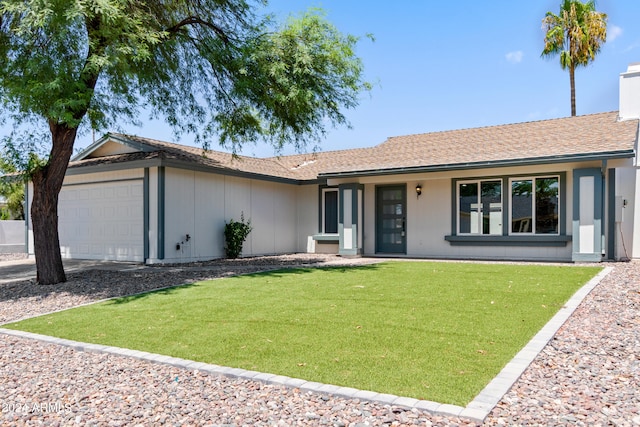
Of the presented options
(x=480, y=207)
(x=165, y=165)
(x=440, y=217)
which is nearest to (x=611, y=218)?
(x=480, y=207)

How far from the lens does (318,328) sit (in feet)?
17.8

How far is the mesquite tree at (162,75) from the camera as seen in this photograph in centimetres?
805

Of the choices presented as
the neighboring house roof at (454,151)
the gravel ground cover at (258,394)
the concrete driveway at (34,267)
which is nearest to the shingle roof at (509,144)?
the neighboring house roof at (454,151)

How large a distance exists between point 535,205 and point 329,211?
717 cm

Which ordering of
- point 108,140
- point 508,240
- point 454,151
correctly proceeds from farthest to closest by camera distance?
point 108,140, point 454,151, point 508,240

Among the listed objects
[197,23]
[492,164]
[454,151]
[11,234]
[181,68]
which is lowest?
[11,234]

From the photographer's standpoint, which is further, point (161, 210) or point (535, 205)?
point (161, 210)

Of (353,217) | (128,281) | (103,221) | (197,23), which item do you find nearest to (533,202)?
(353,217)

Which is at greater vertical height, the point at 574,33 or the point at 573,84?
the point at 574,33

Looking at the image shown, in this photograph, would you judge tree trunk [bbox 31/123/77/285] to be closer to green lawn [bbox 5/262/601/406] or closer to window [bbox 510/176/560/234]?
green lawn [bbox 5/262/601/406]

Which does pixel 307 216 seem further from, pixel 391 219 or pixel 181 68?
pixel 181 68

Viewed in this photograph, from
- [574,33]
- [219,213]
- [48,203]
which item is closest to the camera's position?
[48,203]

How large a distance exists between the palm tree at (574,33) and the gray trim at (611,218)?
568 inches

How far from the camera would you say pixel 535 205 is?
12773 millimetres
